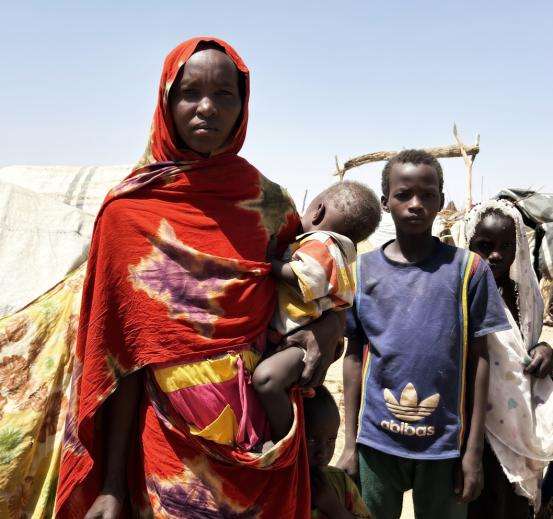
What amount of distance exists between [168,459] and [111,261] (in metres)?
0.50

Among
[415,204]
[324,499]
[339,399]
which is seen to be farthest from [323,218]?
[339,399]

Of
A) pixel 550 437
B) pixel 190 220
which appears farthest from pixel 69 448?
pixel 550 437

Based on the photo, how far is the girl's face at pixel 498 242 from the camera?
2586 mm

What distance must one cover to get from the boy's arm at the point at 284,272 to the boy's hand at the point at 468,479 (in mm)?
1061

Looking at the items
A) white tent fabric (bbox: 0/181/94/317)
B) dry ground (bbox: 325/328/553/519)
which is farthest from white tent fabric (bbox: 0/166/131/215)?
dry ground (bbox: 325/328/553/519)

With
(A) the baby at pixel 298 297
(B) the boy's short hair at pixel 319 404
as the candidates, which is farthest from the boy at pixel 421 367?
(A) the baby at pixel 298 297

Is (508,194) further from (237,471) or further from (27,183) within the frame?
(237,471)

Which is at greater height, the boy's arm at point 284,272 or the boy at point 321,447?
the boy's arm at point 284,272

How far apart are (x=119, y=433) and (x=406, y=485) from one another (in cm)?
121

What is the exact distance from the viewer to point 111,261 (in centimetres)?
148

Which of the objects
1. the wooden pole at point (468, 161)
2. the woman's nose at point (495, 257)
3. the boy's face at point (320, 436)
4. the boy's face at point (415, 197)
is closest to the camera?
the boy's face at point (320, 436)

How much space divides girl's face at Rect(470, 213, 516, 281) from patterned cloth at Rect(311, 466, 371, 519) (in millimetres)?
1172

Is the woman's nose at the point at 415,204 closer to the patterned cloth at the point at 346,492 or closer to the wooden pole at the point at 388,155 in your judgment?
the patterned cloth at the point at 346,492

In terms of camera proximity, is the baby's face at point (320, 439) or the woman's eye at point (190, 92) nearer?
the woman's eye at point (190, 92)
